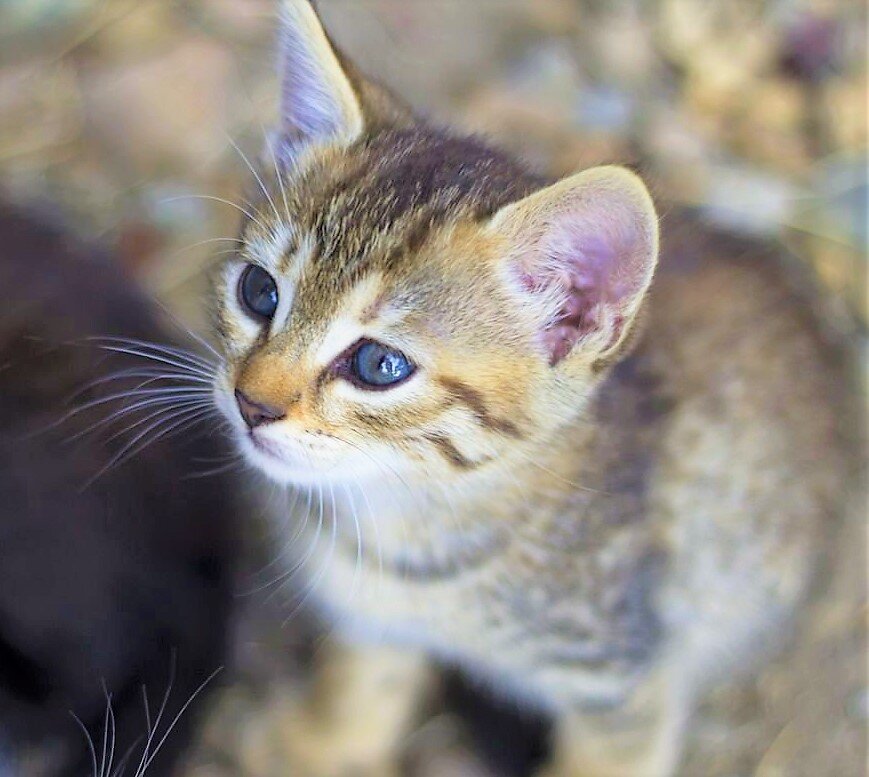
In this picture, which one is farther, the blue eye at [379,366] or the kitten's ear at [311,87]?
the kitten's ear at [311,87]

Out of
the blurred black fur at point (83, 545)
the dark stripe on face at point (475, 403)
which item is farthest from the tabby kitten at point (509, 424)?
the blurred black fur at point (83, 545)

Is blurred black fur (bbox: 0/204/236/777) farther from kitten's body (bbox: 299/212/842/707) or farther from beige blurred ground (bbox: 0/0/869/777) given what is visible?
beige blurred ground (bbox: 0/0/869/777)

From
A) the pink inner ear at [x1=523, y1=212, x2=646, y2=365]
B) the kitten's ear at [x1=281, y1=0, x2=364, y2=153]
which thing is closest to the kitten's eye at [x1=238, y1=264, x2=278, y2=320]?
the kitten's ear at [x1=281, y1=0, x2=364, y2=153]

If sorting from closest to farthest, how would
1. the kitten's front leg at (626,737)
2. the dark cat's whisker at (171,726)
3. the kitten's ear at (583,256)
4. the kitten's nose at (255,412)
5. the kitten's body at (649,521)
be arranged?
1. the kitten's ear at (583,256)
2. the kitten's nose at (255,412)
3. the dark cat's whisker at (171,726)
4. the kitten's body at (649,521)
5. the kitten's front leg at (626,737)

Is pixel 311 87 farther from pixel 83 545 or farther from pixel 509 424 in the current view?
pixel 83 545

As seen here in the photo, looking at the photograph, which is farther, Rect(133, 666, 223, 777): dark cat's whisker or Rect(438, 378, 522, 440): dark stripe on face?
Rect(133, 666, 223, 777): dark cat's whisker

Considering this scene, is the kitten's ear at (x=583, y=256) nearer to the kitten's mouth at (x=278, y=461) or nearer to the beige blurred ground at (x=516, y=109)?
the kitten's mouth at (x=278, y=461)

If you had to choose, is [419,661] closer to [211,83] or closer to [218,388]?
[218,388]

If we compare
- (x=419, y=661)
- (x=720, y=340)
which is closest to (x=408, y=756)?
(x=419, y=661)
